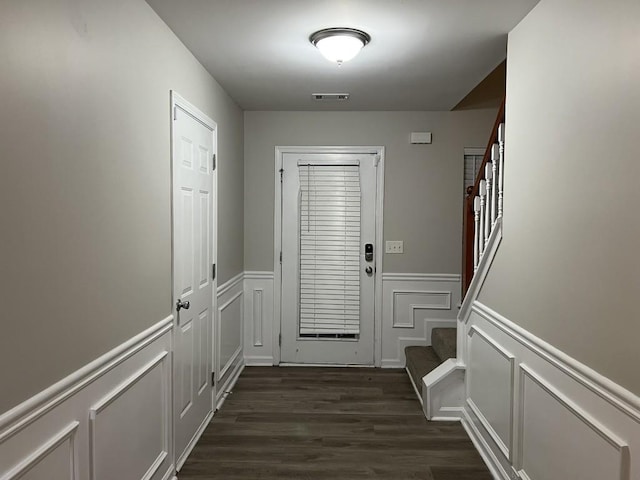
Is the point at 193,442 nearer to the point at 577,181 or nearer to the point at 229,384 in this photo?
the point at 229,384

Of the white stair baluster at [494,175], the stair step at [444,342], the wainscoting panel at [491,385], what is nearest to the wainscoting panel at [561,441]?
the wainscoting panel at [491,385]

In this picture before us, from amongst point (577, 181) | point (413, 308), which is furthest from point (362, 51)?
point (413, 308)

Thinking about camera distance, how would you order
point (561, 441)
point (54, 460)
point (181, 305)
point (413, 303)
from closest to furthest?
point (54, 460), point (561, 441), point (181, 305), point (413, 303)

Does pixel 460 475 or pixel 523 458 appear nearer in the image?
pixel 523 458

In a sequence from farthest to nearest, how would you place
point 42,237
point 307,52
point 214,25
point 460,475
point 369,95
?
point 369,95, point 307,52, point 460,475, point 214,25, point 42,237

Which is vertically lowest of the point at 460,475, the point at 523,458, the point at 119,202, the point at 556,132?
the point at 460,475

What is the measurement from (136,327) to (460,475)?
189cm

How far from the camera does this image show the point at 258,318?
4754 mm

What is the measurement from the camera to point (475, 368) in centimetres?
318

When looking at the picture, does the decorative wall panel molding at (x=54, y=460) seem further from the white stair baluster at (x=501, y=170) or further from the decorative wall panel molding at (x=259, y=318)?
the decorative wall panel molding at (x=259, y=318)

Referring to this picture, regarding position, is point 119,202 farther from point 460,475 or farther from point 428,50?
point 460,475

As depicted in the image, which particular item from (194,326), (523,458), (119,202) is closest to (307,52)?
(119,202)

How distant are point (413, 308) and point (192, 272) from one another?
2350 mm

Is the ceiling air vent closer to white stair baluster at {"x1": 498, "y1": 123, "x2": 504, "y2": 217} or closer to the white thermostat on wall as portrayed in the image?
the white thermostat on wall
